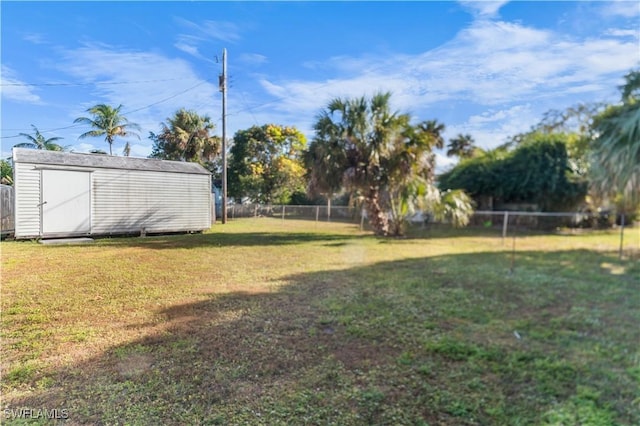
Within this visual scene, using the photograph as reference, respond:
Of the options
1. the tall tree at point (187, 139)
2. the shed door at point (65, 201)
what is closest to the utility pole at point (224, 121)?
the tall tree at point (187, 139)

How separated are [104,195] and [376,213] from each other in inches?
282

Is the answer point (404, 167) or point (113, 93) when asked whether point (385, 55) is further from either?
point (404, 167)

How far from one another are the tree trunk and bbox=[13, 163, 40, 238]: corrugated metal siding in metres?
7.13

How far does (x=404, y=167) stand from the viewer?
24.6 ft

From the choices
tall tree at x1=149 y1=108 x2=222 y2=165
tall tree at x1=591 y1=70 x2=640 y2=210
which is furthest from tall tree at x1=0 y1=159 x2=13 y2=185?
tall tree at x1=591 y1=70 x2=640 y2=210

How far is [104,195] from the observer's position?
113 cm

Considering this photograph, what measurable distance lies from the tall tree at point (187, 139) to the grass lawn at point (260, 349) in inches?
14.5

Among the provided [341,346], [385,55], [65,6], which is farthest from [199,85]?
[341,346]

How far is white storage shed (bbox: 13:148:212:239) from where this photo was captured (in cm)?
102

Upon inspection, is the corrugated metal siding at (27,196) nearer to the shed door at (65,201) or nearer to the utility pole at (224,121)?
the shed door at (65,201)

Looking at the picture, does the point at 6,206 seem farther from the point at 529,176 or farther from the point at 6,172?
the point at 529,176

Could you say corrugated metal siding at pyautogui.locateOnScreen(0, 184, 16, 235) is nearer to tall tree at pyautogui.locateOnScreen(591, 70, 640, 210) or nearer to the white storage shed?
the white storage shed

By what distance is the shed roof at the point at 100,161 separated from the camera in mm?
1046

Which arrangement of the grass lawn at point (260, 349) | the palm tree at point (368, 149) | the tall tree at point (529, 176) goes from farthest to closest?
the tall tree at point (529, 176), the palm tree at point (368, 149), the grass lawn at point (260, 349)
